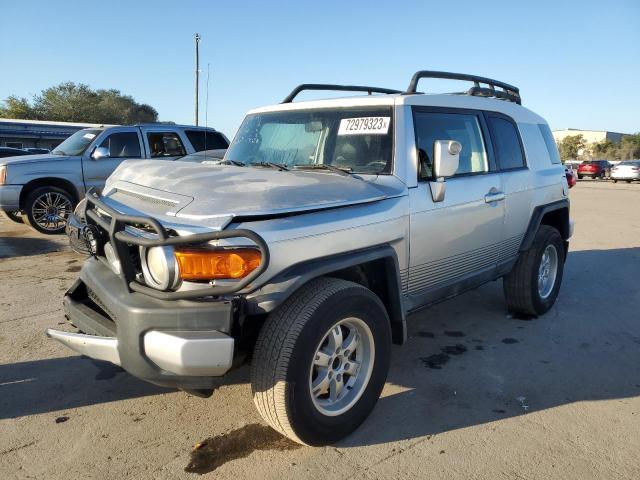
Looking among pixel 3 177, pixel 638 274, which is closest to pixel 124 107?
pixel 3 177

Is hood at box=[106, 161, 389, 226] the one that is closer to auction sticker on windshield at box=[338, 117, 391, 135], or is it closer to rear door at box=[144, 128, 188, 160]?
auction sticker on windshield at box=[338, 117, 391, 135]

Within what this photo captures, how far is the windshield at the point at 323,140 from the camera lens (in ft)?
11.0

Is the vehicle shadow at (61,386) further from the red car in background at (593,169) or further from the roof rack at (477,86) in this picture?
the red car in background at (593,169)

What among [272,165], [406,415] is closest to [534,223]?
[406,415]

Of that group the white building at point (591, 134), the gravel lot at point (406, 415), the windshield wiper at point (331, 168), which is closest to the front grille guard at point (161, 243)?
the gravel lot at point (406, 415)

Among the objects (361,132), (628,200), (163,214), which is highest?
(361,132)

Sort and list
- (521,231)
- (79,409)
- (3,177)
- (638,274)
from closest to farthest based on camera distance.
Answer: (79,409), (521,231), (638,274), (3,177)

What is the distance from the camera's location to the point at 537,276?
183 inches

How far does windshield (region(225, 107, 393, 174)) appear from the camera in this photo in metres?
3.36

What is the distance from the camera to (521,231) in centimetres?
445

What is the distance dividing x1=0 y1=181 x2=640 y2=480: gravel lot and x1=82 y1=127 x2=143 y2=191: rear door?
4625 mm

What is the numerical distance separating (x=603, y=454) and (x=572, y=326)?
2126 millimetres

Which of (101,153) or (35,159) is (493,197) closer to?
(101,153)

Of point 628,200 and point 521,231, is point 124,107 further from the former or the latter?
point 521,231
